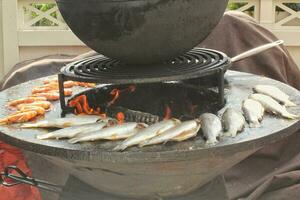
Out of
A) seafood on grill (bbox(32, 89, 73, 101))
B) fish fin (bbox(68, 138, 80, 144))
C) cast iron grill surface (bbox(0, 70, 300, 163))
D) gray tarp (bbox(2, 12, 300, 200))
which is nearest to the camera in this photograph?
cast iron grill surface (bbox(0, 70, 300, 163))

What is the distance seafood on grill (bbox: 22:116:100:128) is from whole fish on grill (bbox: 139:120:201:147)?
0.38m

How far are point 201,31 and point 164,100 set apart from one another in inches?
21.4

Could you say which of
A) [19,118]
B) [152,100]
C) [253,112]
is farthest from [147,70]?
[19,118]

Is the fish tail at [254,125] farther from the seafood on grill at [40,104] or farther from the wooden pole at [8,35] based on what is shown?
the wooden pole at [8,35]

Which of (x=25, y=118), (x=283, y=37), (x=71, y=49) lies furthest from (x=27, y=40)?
(x=25, y=118)

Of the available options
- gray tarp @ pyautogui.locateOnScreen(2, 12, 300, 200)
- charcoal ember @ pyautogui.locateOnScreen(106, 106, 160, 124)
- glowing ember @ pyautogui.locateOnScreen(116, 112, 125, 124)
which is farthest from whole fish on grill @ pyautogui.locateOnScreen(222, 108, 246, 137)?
gray tarp @ pyautogui.locateOnScreen(2, 12, 300, 200)

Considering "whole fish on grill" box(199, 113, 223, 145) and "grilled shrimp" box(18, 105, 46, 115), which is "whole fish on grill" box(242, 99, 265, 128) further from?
"grilled shrimp" box(18, 105, 46, 115)

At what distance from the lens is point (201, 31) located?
2461mm

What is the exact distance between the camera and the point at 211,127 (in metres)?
2.22

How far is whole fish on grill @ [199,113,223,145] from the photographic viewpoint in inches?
84.8

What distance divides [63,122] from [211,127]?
702 mm

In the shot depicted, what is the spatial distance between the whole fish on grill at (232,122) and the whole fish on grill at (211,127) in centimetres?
3

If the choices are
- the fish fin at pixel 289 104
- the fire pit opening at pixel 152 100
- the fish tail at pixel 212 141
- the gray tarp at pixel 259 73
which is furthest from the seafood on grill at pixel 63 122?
the gray tarp at pixel 259 73

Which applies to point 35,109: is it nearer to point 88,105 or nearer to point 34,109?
point 34,109
